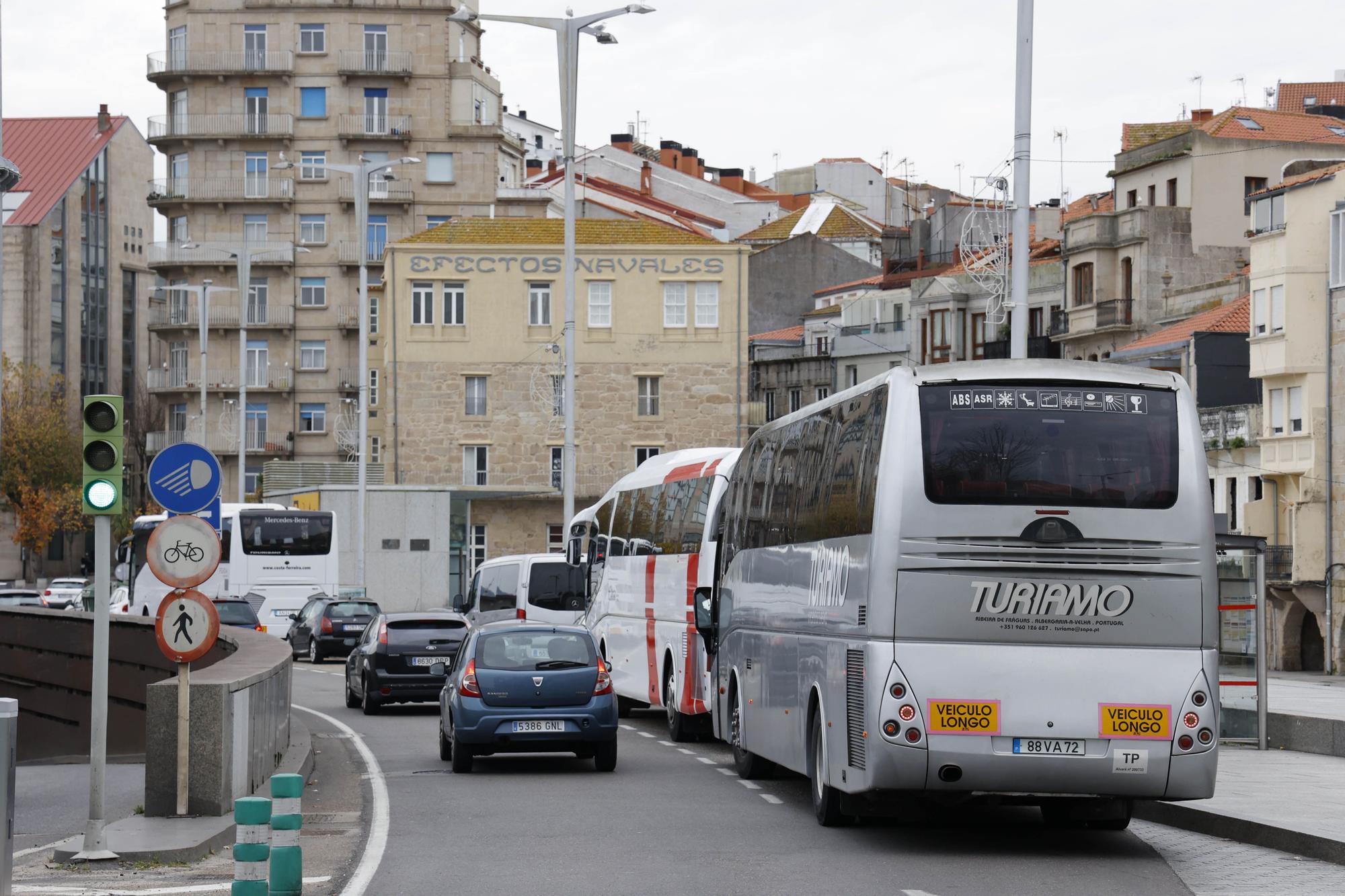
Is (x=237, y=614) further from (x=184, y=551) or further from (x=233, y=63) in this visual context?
(x=233, y=63)

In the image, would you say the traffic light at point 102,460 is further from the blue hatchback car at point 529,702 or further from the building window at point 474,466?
the building window at point 474,466

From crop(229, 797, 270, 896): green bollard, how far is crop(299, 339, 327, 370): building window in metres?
85.5

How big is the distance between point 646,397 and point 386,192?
23.4 m


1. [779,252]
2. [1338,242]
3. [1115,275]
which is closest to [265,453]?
[779,252]

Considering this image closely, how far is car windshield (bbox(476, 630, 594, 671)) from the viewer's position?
67.8 ft

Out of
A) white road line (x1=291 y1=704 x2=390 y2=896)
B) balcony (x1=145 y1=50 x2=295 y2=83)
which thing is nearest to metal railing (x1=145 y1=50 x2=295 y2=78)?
balcony (x1=145 y1=50 x2=295 y2=83)

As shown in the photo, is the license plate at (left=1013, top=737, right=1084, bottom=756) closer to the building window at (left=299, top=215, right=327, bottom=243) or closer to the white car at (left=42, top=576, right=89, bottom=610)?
the white car at (left=42, top=576, right=89, bottom=610)

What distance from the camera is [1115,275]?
76.4 metres

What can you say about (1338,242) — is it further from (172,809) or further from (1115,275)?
(172,809)

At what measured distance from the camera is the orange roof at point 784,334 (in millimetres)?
99125

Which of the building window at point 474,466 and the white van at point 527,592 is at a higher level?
the building window at point 474,466

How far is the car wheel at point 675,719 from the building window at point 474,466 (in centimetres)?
5062

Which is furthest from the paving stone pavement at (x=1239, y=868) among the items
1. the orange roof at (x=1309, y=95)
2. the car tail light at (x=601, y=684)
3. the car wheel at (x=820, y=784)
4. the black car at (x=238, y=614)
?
the orange roof at (x=1309, y=95)

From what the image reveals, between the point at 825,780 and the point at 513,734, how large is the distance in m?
5.71
